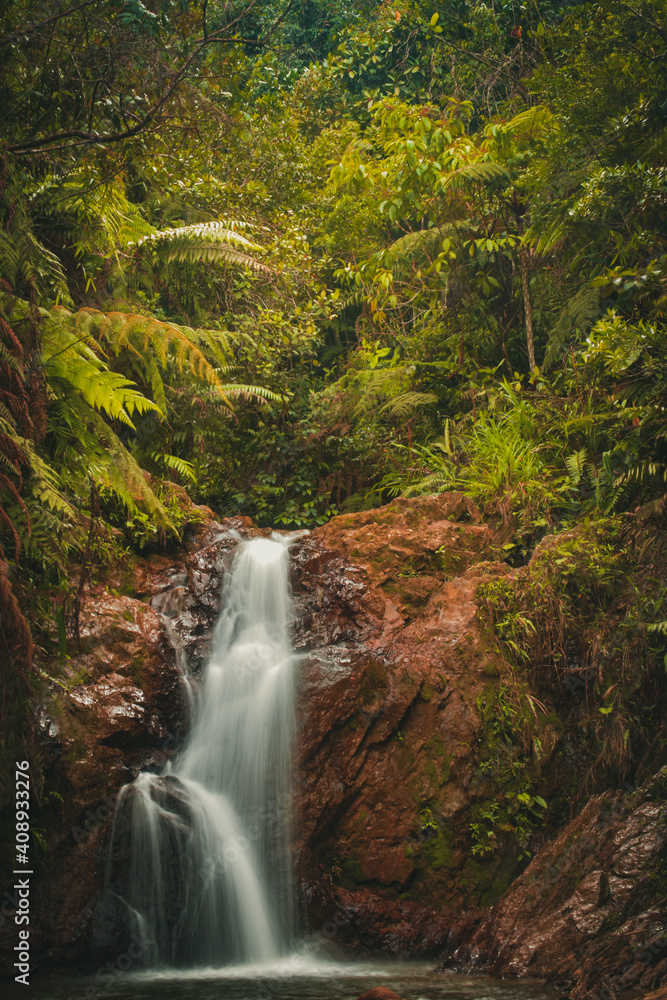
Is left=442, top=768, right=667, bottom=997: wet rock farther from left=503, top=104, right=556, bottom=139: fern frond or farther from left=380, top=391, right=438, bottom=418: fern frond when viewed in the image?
left=503, top=104, right=556, bottom=139: fern frond

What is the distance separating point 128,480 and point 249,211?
728 centimetres

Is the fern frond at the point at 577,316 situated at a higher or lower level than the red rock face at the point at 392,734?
higher

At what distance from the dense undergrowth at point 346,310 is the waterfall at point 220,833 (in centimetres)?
135

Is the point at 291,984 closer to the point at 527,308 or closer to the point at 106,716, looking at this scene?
the point at 106,716

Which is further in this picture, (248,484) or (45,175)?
(248,484)

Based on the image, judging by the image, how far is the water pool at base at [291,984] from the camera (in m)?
3.83

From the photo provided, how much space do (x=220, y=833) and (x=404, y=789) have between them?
4.41 feet

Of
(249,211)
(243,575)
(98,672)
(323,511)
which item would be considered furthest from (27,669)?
(249,211)

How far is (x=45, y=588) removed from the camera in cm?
434

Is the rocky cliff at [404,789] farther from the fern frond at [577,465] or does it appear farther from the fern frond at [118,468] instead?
the fern frond at [118,468]

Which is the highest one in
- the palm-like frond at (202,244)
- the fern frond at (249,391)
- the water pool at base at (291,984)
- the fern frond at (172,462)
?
the palm-like frond at (202,244)

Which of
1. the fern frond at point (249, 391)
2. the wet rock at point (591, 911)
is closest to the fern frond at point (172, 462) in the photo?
the fern frond at point (249, 391)

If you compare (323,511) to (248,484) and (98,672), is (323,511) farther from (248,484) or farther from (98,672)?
(98,672)

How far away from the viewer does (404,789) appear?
4.97 metres
